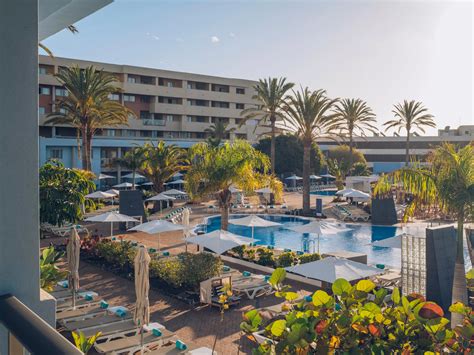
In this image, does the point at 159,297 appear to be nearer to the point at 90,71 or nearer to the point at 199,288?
the point at 199,288

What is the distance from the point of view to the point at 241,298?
16094 mm

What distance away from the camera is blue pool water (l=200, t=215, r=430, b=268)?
83.8ft

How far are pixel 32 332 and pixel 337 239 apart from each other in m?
28.7

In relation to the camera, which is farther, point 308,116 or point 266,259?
point 308,116

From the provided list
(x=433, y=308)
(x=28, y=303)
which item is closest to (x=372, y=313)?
(x=433, y=308)

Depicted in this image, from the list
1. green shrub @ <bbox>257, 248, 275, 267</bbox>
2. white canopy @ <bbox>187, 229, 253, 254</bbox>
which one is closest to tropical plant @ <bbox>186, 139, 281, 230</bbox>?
green shrub @ <bbox>257, 248, 275, 267</bbox>

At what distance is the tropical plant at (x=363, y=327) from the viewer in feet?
10.1

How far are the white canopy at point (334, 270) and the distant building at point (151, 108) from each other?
37.7 metres

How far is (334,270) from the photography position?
13.8 m

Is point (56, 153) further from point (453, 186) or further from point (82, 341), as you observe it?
point (82, 341)

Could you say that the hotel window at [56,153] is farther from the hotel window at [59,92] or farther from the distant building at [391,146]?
the distant building at [391,146]

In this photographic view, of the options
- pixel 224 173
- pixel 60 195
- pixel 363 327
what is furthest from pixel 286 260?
pixel 363 327

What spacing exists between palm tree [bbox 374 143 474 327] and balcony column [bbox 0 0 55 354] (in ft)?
39.0

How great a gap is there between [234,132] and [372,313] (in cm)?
6961
